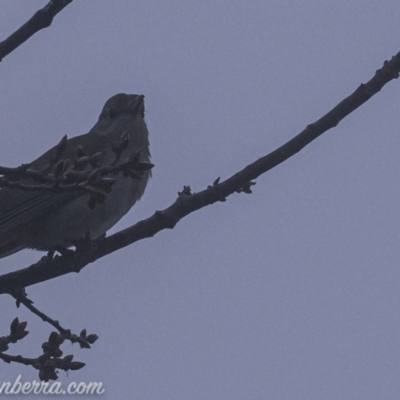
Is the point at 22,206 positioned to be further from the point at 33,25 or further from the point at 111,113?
the point at 33,25

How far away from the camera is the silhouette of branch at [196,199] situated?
13.3ft

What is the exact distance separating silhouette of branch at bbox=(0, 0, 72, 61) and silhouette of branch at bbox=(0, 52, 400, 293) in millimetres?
1366

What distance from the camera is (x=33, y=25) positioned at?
3.55 m

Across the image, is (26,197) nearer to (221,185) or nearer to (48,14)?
(221,185)

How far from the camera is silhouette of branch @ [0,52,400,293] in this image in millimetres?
4059

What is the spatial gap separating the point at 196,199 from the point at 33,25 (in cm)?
151

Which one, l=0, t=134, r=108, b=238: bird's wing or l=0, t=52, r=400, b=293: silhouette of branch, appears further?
l=0, t=134, r=108, b=238: bird's wing

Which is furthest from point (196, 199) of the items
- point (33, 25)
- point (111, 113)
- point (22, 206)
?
point (111, 113)

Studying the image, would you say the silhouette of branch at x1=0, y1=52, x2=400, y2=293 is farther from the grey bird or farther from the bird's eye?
the bird's eye

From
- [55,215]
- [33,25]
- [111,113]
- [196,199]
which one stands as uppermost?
[111,113]

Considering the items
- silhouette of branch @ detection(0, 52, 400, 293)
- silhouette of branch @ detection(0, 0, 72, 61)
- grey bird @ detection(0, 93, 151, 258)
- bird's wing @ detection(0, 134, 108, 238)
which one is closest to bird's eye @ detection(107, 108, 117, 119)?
grey bird @ detection(0, 93, 151, 258)

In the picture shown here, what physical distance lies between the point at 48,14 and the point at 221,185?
4.75ft

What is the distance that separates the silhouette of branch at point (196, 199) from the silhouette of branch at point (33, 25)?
4.48 ft

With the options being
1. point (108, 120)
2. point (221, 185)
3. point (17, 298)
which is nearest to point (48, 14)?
point (221, 185)
